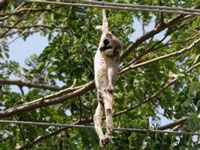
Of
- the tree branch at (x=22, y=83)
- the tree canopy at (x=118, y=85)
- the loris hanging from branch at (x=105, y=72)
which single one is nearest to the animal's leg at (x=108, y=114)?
the loris hanging from branch at (x=105, y=72)

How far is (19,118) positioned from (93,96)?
0.67 meters

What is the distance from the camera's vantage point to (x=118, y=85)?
504 centimetres

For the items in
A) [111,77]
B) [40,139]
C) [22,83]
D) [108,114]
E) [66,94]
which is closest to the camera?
[108,114]

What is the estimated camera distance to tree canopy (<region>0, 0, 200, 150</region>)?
15.2 feet

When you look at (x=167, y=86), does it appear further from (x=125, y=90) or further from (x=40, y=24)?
(x=40, y=24)

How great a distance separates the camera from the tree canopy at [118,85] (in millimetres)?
4625

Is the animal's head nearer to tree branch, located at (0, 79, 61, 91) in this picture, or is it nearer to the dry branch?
the dry branch

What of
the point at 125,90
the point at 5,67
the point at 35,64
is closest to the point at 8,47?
the point at 5,67

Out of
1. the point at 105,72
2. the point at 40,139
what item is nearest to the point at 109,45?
the point at 105,72

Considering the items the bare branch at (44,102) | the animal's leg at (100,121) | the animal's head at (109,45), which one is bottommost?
the animal's leg at (100,121)

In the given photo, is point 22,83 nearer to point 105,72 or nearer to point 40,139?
point 40,139

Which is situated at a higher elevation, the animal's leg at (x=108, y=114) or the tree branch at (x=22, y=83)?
the tree branch at (x=22, y=83)

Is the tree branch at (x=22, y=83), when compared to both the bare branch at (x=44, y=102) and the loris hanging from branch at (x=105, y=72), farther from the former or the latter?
the loris hanging from branch at (x=105, y=72)

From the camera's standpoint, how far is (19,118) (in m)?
5.30
